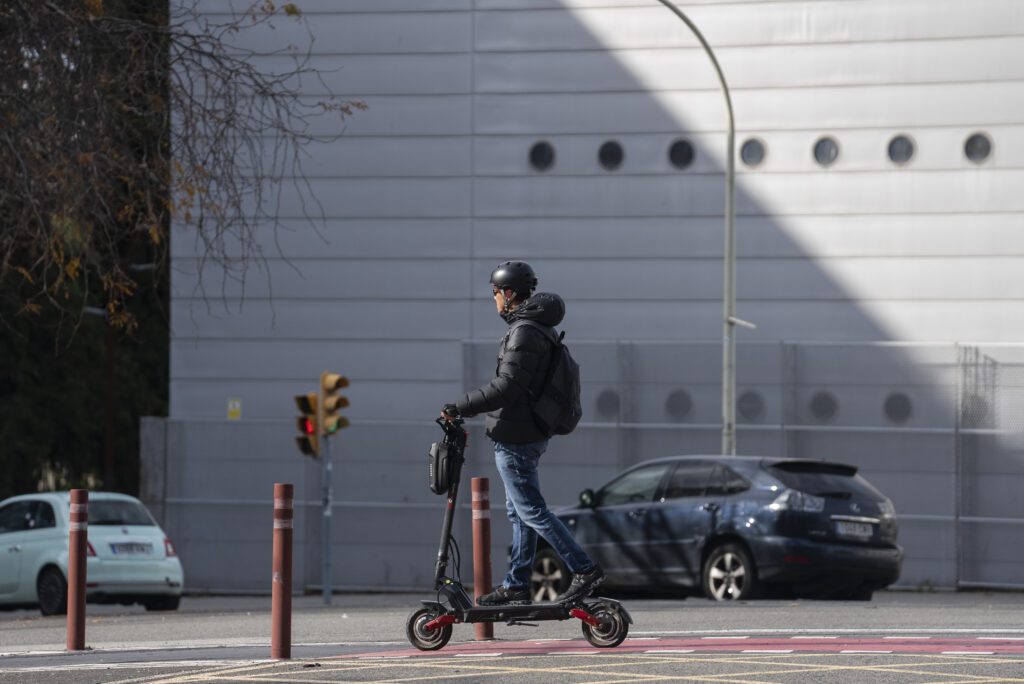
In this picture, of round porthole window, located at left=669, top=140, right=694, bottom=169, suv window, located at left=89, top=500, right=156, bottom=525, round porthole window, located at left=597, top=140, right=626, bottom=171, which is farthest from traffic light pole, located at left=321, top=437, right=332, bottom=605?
round porthole window, located at left=669, top=140, right=694, bottom=169

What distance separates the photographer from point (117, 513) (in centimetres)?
2039

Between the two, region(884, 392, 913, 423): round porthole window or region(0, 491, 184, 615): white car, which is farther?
region(884, 392, 913, 423): round porthole window

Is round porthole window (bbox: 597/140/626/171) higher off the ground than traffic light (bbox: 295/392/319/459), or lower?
higher

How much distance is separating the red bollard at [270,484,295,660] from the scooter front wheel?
2.24ft

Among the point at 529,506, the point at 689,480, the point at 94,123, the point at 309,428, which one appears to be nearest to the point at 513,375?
the point at 529,506

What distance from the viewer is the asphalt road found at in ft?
28.3

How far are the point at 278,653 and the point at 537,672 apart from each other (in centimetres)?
177

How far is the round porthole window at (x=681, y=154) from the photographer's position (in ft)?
84.9

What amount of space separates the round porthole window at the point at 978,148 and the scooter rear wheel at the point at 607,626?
1703 centimetres

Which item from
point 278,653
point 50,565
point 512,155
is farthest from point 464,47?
point 278,653

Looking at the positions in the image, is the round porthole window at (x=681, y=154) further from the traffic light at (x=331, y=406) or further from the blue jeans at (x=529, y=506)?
the blue jeans at (x=529, y=506)

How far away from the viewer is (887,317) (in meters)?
25.1

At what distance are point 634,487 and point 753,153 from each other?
8844 millimetres

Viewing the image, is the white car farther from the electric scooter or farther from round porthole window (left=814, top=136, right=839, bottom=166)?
the electric scooter
